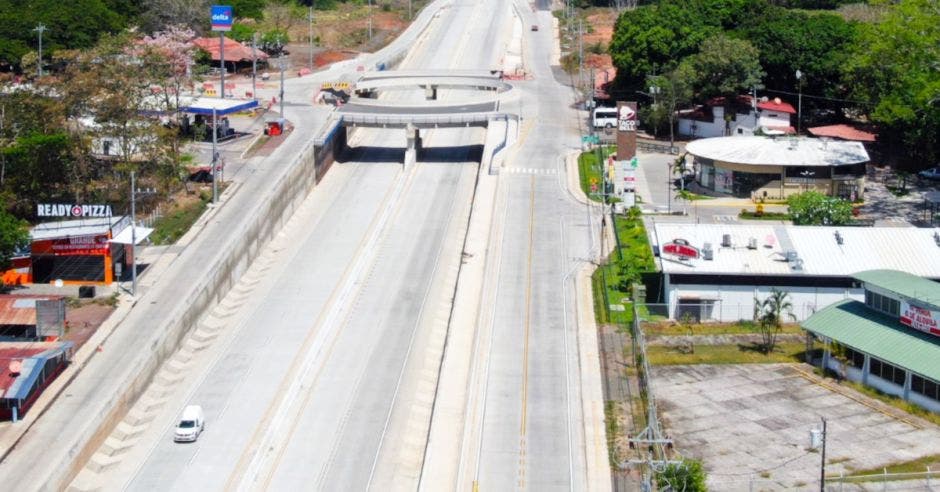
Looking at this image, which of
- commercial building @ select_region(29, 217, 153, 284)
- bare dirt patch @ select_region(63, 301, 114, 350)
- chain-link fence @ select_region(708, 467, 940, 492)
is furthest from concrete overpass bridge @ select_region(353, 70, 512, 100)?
chain-link fence @ select_region(708, 467, 940, 492)

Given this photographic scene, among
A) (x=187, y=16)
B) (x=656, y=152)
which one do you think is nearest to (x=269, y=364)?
(x=656, y=152)

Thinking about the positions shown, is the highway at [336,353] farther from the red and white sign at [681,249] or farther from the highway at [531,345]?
the red and white sign at [681,249]

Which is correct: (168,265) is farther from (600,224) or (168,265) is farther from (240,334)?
(600,224)

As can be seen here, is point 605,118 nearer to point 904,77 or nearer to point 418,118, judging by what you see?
point 418,118

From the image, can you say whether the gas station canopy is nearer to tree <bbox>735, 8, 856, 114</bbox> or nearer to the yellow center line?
the yellow center line

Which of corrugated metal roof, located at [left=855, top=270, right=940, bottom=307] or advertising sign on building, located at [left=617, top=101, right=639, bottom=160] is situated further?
advertising sign on building, located at [left=617, top=101, right=639, bottom=160]
